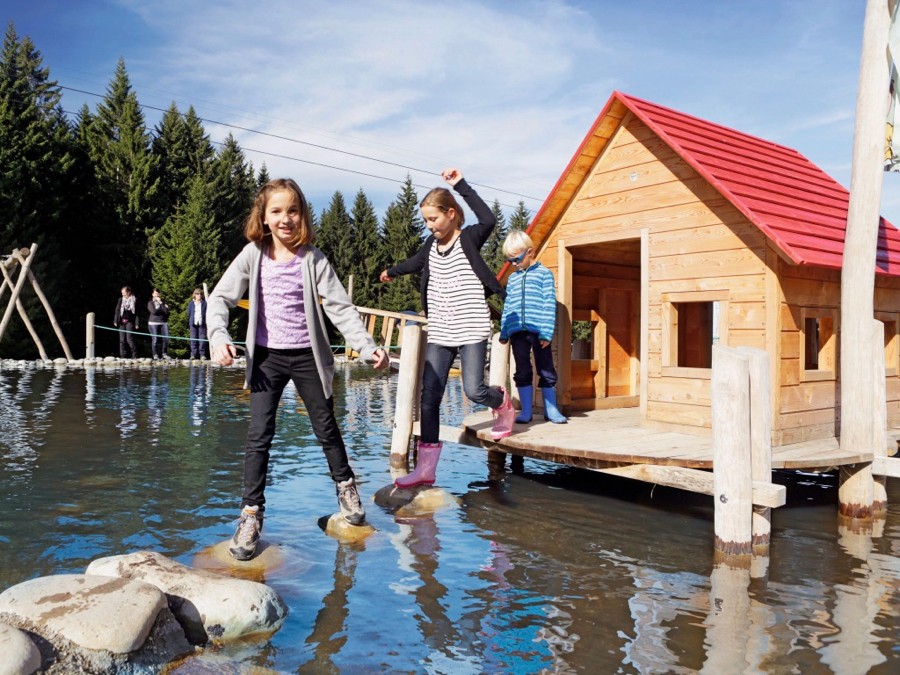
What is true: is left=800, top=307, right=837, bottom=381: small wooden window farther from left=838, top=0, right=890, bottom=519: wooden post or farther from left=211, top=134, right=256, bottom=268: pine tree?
left=211, top=134, right=256, bottom=268: pine tree

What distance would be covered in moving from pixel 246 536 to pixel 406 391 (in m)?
3.92

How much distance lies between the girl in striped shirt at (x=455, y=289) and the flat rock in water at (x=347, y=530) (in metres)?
1.19

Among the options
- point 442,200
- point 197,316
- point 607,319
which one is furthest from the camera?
point 197,316

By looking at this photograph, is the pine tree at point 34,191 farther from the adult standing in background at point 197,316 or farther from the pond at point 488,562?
the pond at point 488,562

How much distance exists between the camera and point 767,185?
845cm

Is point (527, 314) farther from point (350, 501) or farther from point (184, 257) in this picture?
point (184, 257)

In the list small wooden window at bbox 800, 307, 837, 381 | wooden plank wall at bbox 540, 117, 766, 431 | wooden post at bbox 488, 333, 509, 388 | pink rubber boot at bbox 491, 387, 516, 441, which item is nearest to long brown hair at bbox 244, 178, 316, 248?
pink rubber boot at bbox 491, 387, 516, 441

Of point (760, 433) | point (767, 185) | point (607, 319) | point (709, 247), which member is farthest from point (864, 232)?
point (607, 319)

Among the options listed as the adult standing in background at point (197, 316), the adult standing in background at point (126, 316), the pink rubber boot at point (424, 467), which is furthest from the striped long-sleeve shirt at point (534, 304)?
the adult standing in background at point (126, 316)

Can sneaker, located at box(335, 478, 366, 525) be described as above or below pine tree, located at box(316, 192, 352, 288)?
below

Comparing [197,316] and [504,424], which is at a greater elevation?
[197,316]

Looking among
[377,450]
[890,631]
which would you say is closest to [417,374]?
[377,450]

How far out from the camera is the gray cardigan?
4.96 metres

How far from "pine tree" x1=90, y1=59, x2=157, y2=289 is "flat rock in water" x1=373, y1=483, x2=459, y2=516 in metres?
32.0
